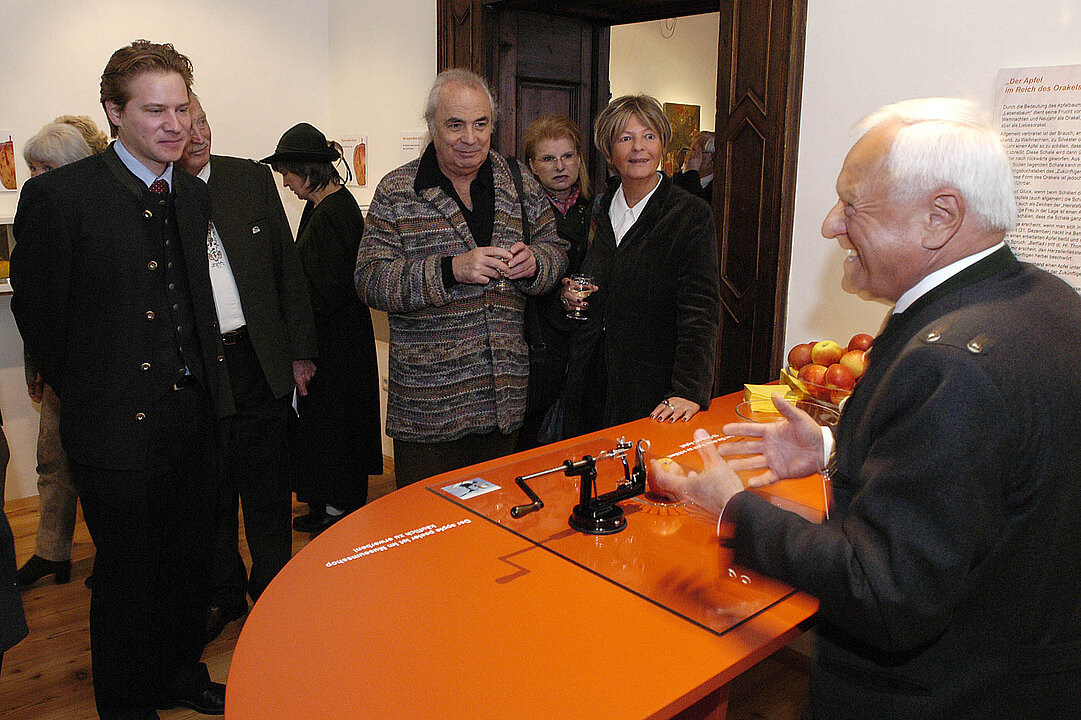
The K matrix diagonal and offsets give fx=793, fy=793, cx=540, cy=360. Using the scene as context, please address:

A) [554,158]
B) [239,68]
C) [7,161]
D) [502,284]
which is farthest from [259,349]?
[239,68]

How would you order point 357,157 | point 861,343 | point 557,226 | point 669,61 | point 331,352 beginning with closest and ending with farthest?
point 861,343
point 557,226
point 331,352
point 357,157
point 669,61

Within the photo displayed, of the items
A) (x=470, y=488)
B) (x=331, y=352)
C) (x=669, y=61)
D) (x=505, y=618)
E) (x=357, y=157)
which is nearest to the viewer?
(x=505, y=618)

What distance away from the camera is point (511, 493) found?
1736mm

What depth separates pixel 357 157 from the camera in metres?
4.72

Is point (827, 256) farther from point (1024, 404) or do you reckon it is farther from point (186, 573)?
point (186, 573)

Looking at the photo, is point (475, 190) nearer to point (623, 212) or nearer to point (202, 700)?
A: point (623, 212)

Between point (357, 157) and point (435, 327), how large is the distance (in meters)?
2.67

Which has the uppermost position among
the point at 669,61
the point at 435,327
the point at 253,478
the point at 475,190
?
the point at 669,61

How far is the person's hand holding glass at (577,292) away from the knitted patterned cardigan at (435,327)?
0.18 m

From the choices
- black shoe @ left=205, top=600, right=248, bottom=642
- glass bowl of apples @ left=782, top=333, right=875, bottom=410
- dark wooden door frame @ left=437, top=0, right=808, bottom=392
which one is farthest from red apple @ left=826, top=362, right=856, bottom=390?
black shoe @ left=205, top=600, right=248, bottom=642

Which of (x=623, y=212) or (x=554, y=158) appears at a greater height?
(x=554, y=158)

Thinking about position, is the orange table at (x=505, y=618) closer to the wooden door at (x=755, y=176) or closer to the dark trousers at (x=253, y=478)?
the dark trousers at (x=253, y=478)

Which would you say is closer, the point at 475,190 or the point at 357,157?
the point at 475,190

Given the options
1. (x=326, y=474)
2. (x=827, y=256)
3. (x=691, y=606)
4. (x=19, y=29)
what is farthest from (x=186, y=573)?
(x=19, y=29)
